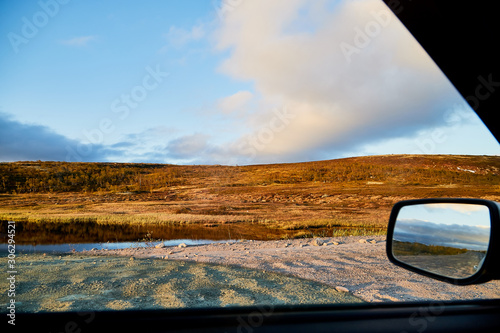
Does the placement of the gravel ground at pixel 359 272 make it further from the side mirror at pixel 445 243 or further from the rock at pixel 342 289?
the side mirror at pixel 445 243

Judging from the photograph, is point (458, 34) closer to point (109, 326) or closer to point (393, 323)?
point (393, 323)

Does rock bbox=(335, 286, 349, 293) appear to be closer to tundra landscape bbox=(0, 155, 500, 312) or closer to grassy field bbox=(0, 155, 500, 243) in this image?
tundra landscape bbox=(0, 155, 500, 312)

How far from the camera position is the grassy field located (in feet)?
93.9

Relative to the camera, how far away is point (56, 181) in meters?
57.5

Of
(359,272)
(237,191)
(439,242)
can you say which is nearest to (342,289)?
(359,272)

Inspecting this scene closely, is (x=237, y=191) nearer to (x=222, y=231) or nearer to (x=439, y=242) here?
(x=222, y=231)

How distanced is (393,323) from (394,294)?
437 centimetres

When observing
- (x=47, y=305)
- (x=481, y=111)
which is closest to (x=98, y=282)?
(x=47, y=305)

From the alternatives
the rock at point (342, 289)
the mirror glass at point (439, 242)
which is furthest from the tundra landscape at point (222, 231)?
the mirror glass at point (439, 242)

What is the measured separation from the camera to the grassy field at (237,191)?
2862cm

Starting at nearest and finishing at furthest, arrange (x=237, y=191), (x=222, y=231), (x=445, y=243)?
(x=445, y=243) < (x=222, y=231) < (x=237, y=191)

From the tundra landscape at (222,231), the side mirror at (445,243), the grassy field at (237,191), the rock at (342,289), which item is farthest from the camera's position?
the grassy field at (237,191)

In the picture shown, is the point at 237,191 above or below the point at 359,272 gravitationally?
above

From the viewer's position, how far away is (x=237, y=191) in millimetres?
55719
